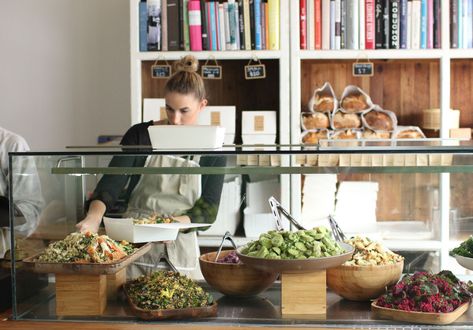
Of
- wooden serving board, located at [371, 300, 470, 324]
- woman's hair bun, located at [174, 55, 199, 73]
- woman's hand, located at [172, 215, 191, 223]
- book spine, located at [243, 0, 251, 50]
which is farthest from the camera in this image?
book spine, located at [243, 0, 251, 50]

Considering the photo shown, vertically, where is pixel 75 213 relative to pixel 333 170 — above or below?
below

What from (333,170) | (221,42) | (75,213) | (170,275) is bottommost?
(170,275)

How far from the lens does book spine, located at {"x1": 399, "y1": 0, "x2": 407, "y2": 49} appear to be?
378 cm

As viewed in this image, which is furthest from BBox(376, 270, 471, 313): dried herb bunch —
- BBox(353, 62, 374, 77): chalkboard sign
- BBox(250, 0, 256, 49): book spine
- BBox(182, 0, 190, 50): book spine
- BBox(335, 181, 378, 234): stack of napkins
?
BBox(182, 0, 190, 50): book spine

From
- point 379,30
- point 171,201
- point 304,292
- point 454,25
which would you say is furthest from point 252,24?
point 304,292

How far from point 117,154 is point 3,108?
283cm

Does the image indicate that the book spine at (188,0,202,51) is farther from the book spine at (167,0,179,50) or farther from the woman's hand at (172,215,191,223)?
the woman's hand at (172,215,191,223)

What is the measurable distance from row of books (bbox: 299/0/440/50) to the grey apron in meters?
1.76

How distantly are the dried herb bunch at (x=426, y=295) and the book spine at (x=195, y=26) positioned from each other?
2.15 m

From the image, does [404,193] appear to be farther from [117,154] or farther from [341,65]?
[341,65]

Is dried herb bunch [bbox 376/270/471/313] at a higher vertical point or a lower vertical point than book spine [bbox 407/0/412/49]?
lower

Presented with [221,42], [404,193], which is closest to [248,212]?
[404,193]

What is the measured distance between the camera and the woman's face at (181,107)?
318 centimetres

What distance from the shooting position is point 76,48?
4.46 metres
